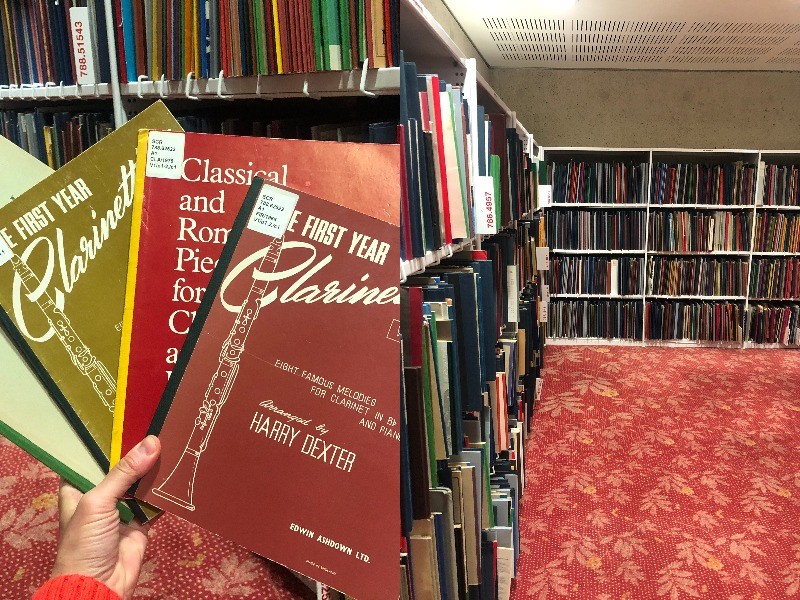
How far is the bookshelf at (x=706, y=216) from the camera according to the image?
4953mm

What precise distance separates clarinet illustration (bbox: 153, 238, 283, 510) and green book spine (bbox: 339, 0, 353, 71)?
543 millimetres

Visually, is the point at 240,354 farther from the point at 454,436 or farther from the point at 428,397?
the point at 454,436

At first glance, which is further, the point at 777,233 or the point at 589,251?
the point at 589,251

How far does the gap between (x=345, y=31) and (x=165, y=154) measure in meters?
0.49

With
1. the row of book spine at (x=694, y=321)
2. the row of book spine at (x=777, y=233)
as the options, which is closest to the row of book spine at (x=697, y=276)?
the row of book spine at (x=694, y=321)

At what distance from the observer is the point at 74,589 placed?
0.58 metres

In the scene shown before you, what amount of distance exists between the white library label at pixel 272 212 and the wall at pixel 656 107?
5.50 metres

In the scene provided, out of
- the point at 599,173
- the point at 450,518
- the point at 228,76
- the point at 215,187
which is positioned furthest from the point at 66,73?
the point at 599,173

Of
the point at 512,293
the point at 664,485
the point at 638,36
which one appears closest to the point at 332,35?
the point at 512,293

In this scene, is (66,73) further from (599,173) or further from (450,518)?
(599,173)

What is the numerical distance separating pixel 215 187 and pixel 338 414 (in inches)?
10.6

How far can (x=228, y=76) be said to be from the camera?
3.57 feet

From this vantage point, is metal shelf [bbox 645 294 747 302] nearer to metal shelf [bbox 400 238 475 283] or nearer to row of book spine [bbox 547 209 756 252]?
row of book spine [bbox 547 209 756 252]

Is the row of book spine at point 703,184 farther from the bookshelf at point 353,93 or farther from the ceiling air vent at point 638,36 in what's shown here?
the bookshelf at point 353,93
